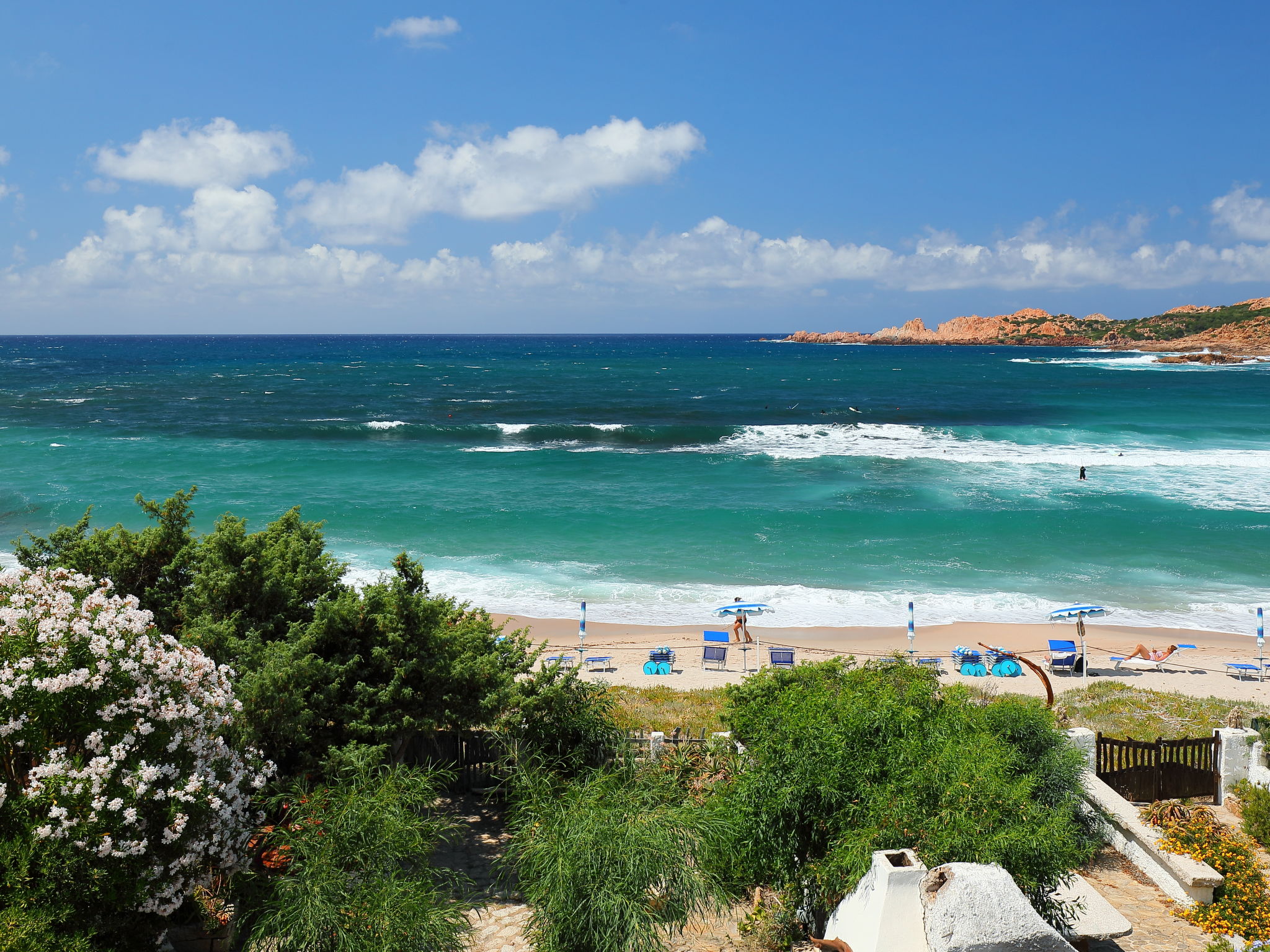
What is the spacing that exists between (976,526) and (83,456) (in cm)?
4540

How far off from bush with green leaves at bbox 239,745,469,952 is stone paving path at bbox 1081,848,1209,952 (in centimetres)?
668

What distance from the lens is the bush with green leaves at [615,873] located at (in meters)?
7.10

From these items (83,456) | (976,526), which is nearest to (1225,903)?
(976,526)

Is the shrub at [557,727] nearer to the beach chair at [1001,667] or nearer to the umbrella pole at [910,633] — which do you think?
the umbrella pole at [910,633]

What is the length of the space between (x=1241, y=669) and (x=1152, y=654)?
1.85 meters

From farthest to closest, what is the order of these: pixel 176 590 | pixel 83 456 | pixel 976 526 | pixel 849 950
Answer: pixel 83 456, pixel 976 526, pixel 176 590, pixel 849 950

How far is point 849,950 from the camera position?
6.54 m

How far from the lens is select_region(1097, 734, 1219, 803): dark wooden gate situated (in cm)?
1217

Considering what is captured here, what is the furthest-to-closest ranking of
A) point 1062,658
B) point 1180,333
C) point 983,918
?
point 1180,333 < point 1062,658 < point 983,918

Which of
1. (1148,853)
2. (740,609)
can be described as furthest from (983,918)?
(740,609)

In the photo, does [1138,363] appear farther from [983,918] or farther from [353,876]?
[353,876]

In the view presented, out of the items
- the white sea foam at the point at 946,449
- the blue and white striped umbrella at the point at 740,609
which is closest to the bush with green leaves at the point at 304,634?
the blue and white striped umbrella at the point at 740,609

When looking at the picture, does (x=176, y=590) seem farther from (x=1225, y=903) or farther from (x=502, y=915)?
(x=1225, y=903)

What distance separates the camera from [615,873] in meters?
7.20
